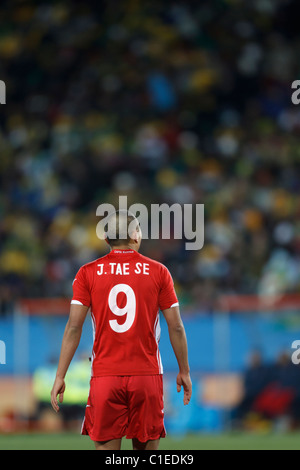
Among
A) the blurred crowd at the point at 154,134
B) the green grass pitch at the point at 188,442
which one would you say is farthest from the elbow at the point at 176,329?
the blurred crowd at the point at 154,134

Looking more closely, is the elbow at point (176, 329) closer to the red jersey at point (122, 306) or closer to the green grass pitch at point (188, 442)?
the red jersey at point (122, 306)

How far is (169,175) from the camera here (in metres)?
18.3

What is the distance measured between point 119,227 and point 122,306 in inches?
19.0

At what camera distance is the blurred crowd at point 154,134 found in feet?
53.6

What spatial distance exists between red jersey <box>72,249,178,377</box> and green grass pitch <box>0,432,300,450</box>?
15.4 ft

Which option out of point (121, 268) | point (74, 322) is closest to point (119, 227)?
point (121, 268)

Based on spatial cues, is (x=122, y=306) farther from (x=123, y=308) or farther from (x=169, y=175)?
(x=169, y=175)

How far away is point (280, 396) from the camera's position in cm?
1249

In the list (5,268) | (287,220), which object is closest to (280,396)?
(287,220)

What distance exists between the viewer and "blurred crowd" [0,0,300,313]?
53.6 feet

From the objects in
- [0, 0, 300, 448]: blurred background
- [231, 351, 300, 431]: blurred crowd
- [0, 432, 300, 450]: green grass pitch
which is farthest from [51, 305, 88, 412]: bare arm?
[231, 351, 300, 431]: blurred crowd

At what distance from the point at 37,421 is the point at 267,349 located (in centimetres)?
348

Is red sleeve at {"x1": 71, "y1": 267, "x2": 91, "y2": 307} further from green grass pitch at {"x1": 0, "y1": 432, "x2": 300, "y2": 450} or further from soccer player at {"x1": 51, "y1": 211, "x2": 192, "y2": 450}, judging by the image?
green grass pitch at {"x1": 0, "y1": 432, "x2": 300, "y2": 450}
